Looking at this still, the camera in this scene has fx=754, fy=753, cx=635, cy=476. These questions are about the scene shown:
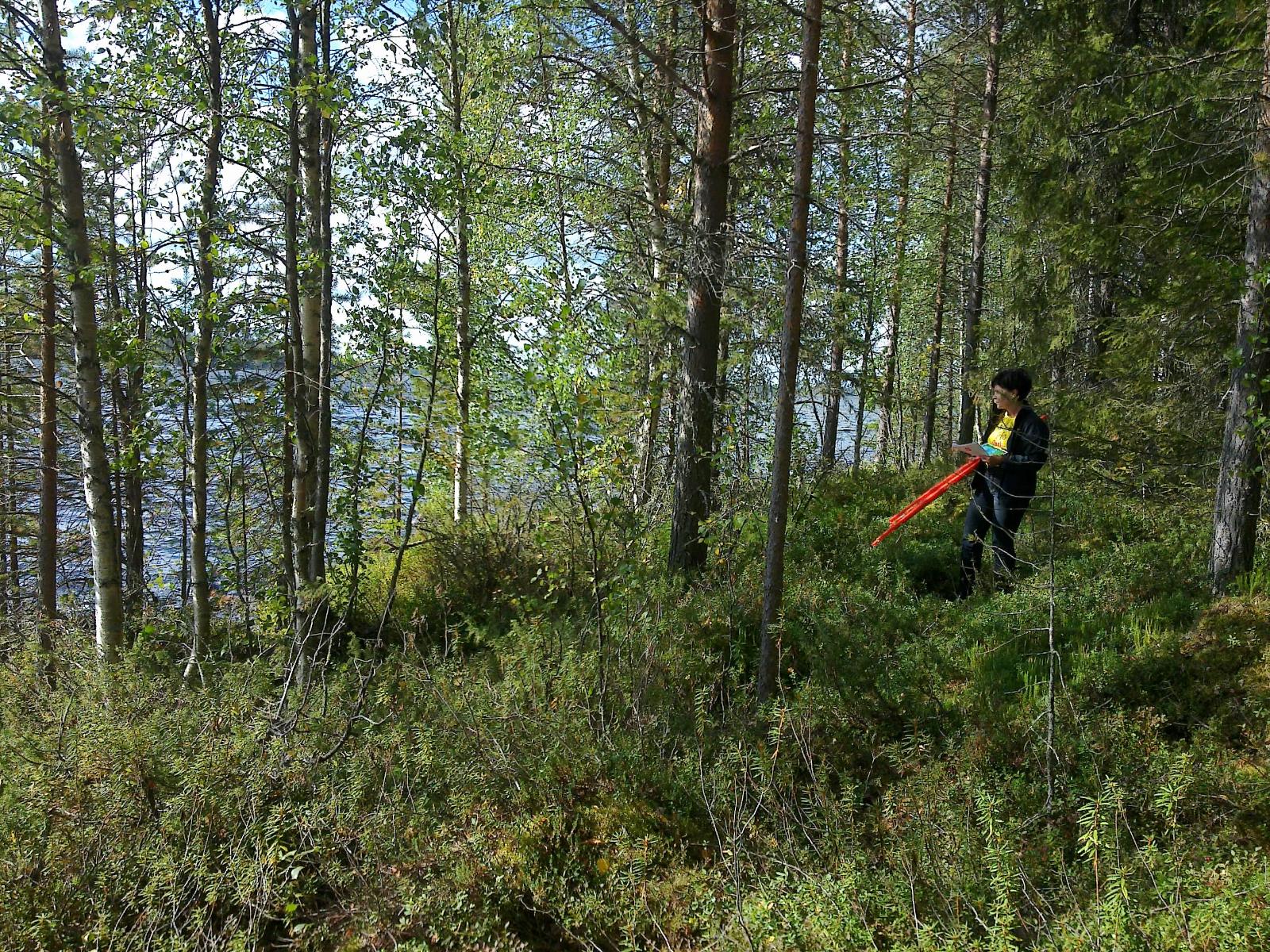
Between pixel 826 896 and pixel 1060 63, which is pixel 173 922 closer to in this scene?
pixel 826 896

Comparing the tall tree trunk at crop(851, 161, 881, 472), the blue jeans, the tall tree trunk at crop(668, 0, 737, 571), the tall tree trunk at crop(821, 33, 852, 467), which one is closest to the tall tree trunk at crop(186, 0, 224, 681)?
the tall tree trunk at crop(668, 0, 737, 571)

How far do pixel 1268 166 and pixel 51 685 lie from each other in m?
9.82

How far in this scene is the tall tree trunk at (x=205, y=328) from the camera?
5.95m

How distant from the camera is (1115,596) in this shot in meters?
5.52

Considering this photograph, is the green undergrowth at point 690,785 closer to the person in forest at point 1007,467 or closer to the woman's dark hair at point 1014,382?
the person in forest at point 1007,467

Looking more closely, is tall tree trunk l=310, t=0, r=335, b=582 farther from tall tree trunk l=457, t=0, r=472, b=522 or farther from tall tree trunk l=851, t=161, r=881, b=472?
tall tree trunk l=851, t=161, r=881, b=472

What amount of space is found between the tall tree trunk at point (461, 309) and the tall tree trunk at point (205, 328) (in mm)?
1875

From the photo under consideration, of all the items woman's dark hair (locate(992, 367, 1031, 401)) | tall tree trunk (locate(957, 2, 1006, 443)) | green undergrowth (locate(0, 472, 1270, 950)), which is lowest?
green undergrowth (locate(0, 472, 1270, 950))

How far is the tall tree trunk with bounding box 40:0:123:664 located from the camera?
5660mm

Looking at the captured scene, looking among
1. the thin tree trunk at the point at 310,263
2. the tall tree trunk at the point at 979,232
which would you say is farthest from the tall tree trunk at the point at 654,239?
the tall tree trunk at the point at 979,232

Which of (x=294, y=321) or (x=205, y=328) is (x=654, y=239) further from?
(x=205, y=328)

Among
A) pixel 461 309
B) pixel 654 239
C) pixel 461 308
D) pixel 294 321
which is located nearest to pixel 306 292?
pixel 294 321

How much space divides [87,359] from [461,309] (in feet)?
16.0

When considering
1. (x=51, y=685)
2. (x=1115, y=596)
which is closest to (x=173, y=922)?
(x=51, y=685)
